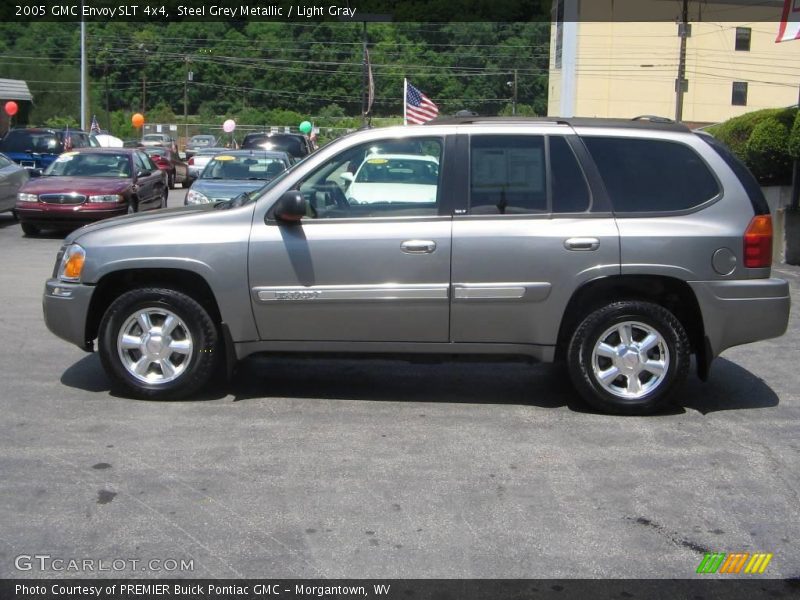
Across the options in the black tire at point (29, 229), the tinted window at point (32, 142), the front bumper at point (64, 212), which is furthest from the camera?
the tinted window at point (32, 142)

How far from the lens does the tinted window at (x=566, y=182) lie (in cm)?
640

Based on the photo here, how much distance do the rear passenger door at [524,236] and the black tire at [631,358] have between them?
0.23 meters

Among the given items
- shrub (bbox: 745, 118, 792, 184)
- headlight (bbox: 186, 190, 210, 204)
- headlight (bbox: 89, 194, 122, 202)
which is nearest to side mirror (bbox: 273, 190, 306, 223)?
headlight (bbox: 186, 190, 210, 204)

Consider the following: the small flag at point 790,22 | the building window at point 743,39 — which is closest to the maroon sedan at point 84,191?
the small flag at point 790,22

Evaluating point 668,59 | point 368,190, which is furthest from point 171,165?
point 668,59

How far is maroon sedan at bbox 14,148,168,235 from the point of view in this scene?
646 inches

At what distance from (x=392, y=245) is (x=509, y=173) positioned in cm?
92

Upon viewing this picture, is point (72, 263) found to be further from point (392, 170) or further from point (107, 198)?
point (107, 198)

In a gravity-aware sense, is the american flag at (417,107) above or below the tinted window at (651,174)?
above

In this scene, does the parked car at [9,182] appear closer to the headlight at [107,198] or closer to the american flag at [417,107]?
the headlight at [107,198]

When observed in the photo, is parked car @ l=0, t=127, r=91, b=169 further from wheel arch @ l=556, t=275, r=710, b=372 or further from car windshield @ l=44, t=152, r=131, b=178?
wheel arch @ l=556, t=275, r=710, b=372
